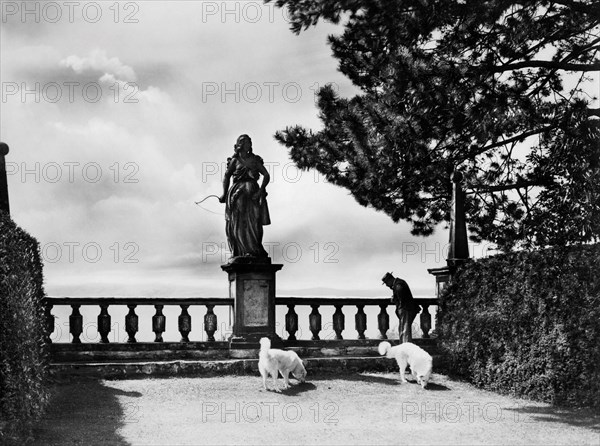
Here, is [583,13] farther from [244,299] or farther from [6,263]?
[6,263]

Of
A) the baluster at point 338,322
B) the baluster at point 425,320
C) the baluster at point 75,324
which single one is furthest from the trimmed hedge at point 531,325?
the baluster at point 75,324

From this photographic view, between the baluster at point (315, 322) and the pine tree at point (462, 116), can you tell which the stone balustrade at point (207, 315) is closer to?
the baluster at point (315, 322)

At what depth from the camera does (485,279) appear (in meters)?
13.3

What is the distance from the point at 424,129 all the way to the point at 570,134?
264cm

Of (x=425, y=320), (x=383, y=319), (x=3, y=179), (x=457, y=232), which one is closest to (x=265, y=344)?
(x=383, y=319)

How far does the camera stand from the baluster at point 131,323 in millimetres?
13945

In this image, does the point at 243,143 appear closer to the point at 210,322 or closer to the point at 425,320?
the point at 210,322

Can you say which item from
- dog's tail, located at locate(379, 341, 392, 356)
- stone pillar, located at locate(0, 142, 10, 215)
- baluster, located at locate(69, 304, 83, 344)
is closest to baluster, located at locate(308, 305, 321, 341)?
dog's tail, located at locate(379, 341, 392, 356)

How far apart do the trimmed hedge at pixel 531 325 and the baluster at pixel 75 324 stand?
6658 mm

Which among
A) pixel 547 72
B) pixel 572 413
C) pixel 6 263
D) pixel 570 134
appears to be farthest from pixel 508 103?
pixel 6 263

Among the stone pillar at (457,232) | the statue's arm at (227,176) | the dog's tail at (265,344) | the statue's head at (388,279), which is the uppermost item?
the statue's arm at (227,176)

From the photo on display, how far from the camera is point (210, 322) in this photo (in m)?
14.3

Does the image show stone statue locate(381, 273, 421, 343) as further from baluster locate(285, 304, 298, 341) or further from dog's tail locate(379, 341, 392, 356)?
baluster locate(285, 304, 298, 341)

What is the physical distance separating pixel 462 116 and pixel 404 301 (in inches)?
137
